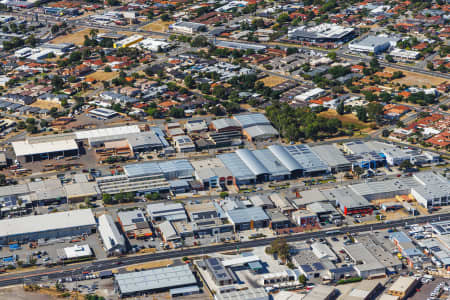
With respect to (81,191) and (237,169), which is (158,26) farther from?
(81,191)

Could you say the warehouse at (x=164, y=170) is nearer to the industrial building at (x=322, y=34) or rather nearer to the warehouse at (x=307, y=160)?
the warehouse at (x=307, y=160)

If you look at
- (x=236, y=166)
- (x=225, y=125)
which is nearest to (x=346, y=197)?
(x=236, y=166)

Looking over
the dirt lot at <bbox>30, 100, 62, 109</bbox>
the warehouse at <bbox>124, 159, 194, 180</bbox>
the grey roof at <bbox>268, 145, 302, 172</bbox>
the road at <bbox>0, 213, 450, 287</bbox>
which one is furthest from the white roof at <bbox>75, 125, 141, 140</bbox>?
the road at <bbox>0, 213, 450, 287</bbox>

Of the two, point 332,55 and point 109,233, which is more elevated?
point 109,233

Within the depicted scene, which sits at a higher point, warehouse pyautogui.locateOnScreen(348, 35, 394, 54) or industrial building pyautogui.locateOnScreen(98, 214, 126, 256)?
industrial building pyautogui.locateOnScreen(98, 214, 126, 256)

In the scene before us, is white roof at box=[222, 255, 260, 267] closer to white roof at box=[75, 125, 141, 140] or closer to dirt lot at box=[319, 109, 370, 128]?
white roof at box=[75, 125, 141, 140]
